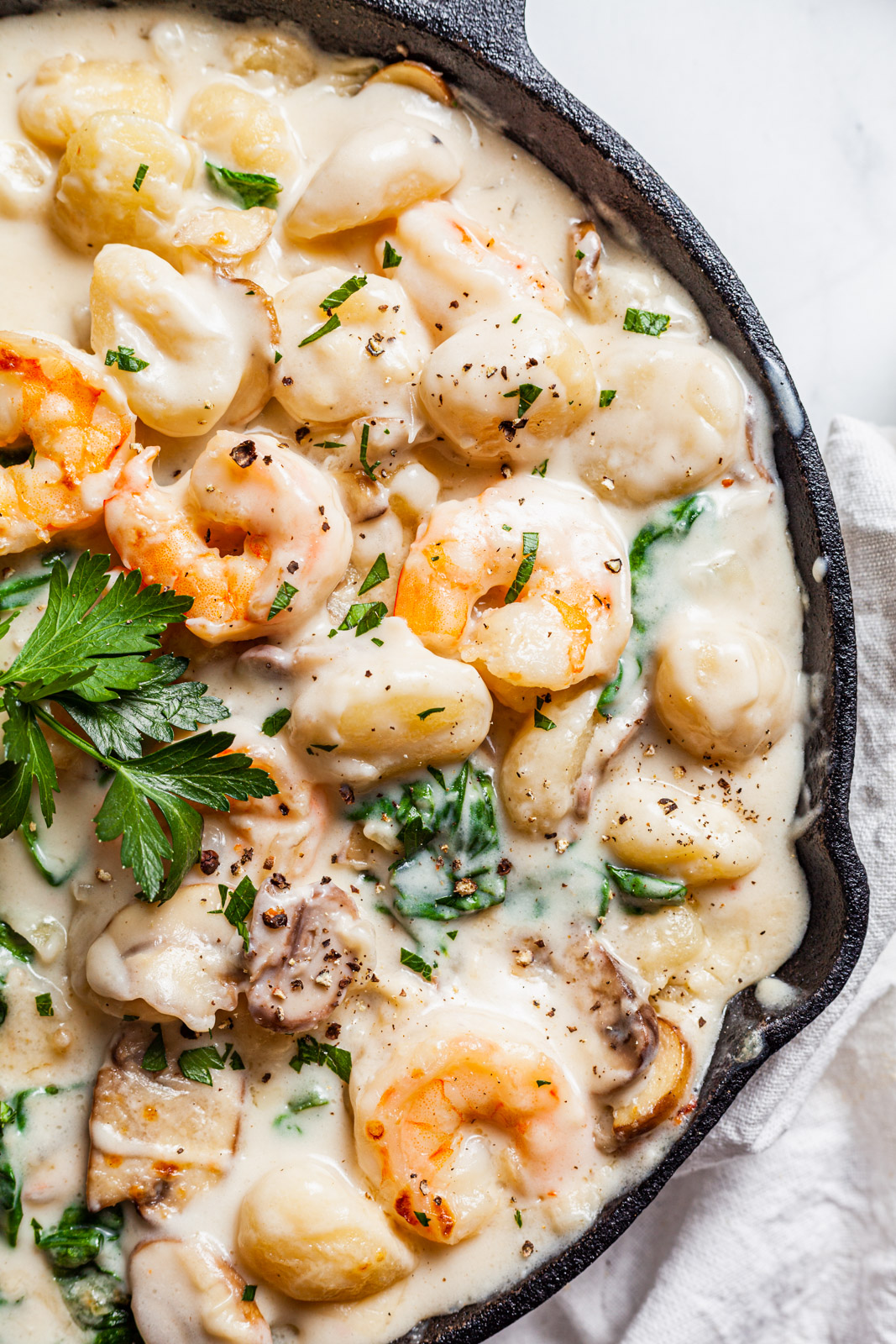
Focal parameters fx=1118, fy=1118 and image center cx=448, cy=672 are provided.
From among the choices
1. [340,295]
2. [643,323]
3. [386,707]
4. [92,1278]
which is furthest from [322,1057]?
[643,323]

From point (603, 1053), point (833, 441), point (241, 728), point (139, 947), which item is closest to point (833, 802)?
point (603, 1053)

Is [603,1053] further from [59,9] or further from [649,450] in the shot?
[59,9]

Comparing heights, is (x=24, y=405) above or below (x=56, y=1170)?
above

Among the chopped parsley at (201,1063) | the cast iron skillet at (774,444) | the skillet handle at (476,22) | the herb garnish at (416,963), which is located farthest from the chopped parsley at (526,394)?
the chopped parsley at (201,1063)

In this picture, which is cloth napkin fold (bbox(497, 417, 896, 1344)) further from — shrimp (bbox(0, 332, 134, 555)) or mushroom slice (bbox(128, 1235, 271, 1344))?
shrimp (bbox(0, 332, 134, 555))

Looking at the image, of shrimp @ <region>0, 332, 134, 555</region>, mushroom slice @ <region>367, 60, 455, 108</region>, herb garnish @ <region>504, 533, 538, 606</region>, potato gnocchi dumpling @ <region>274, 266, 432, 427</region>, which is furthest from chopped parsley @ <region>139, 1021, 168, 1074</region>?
mushroom slice @ <region>367, 60, 455, 108</region>

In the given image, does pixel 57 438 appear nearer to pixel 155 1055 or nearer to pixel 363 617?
pixel 363 617
